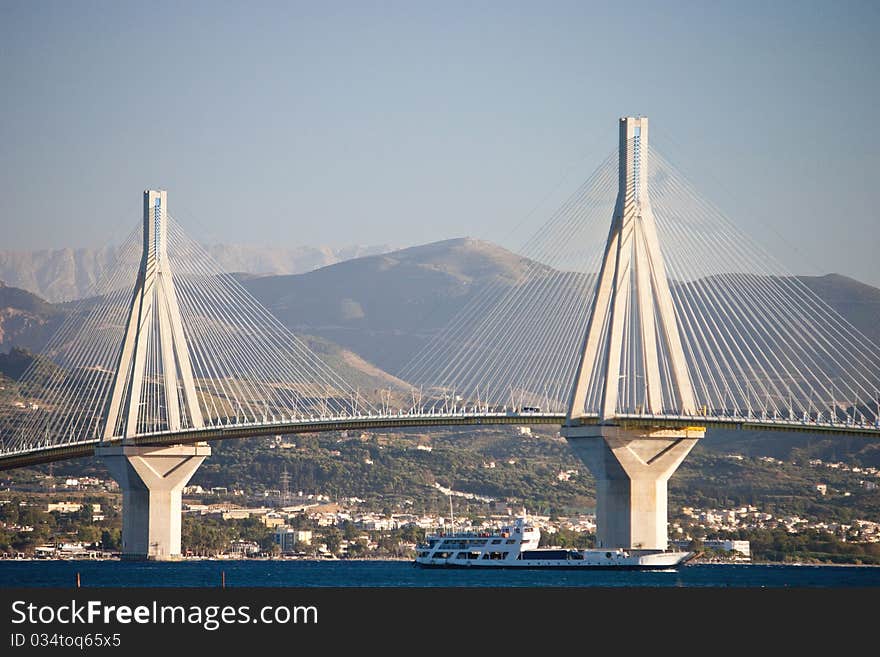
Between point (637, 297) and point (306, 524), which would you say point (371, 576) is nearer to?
point (637, 297)

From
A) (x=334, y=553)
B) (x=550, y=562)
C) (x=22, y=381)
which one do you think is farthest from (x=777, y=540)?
(x=22, y=381)

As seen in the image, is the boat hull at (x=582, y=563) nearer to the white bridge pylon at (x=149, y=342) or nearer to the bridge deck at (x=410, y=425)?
the bridge deck at (x=410, y=425)

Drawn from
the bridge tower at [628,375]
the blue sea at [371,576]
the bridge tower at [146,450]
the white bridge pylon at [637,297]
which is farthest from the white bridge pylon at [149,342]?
the white bridge pylon at [637,297]

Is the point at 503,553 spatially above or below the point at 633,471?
below

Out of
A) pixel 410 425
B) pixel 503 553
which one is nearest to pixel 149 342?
pixel 410 425

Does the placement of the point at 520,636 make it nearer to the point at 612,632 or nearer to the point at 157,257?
the point at 612,632

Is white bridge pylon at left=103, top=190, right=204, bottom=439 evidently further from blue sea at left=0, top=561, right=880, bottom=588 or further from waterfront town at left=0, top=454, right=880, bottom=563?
waterfront town at left=0, top=454, right=880, bottom=563

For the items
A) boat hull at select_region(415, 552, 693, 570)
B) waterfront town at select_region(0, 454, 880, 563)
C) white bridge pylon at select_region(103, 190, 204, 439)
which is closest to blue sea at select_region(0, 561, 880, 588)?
boat hull at select_region(415, 552, 693, 570)

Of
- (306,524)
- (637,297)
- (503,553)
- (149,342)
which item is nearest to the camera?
(637,297)
